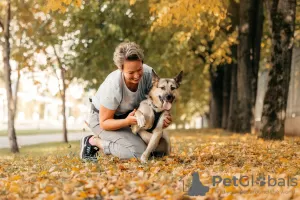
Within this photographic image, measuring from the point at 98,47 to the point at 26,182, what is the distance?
16616 mm

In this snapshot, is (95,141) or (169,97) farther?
(95,141)

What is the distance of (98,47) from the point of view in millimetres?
22391

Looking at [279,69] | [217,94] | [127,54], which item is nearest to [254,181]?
[127,54]

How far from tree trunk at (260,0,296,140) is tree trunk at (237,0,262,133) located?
4.83 meters

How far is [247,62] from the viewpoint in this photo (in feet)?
62.3

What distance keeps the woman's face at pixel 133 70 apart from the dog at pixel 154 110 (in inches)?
8.2

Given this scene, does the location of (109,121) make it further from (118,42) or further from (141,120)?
(118,42)

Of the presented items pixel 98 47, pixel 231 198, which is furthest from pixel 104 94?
pixel 98 47

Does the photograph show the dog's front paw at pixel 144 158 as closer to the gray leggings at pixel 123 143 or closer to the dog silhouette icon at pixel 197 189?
the gray leggings at pixel 123 143

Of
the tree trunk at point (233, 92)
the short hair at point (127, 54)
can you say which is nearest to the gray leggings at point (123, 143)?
the short hair at point (127, 54)

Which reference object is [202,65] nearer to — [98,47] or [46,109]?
[98,47]

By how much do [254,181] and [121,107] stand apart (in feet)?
8.67

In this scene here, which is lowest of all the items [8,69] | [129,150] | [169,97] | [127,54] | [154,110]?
[129,150]

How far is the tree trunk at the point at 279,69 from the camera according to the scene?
13844 mm
